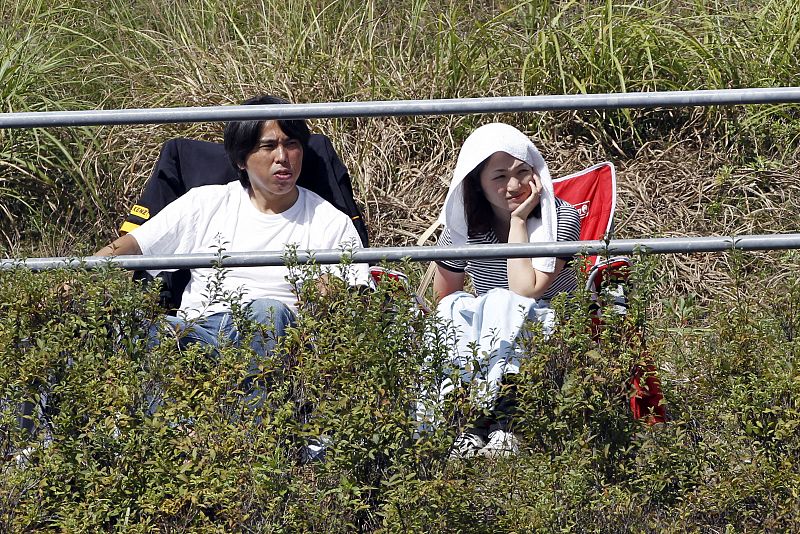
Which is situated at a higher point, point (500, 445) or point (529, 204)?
point (529, 204)

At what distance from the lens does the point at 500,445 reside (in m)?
2.98

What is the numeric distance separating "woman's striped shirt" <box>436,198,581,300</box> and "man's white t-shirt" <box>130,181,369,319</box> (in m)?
0.41

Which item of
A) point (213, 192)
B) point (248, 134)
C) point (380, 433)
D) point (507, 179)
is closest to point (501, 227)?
point (507, 179)

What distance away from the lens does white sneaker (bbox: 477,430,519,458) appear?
2889mm

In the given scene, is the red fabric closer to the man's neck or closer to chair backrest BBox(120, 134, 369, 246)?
chair backrest BBox(120, 134, 369, 246)

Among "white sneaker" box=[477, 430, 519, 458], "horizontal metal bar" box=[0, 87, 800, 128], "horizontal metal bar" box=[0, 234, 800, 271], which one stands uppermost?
"horizontal metal bar" box=[0, 87, 800, 128]

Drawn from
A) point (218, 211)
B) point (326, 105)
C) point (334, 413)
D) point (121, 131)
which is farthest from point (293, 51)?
point (334, 413)

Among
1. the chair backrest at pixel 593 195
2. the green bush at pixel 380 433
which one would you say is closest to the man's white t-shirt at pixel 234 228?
the chair backrest at pixel 593 195

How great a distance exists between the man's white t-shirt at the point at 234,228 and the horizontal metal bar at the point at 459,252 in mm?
1139

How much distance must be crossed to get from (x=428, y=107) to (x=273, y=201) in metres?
1.43

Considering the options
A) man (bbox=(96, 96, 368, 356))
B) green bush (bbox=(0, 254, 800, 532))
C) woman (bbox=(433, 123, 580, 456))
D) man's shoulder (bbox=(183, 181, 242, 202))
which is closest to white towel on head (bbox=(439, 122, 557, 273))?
woman (bbox=(433, 123, 580, 456))

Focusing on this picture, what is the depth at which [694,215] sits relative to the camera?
18.0ft

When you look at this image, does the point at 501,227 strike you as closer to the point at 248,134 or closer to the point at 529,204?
the point at 529,204

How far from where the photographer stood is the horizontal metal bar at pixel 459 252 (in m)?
2.88
